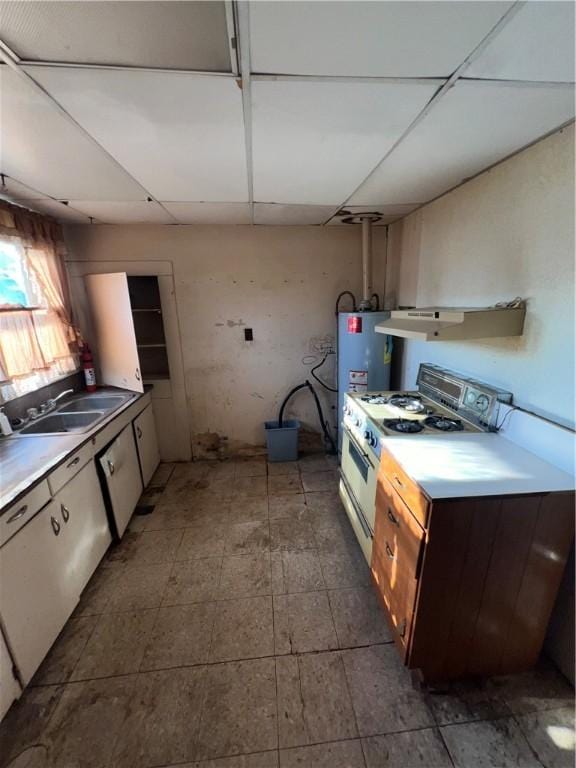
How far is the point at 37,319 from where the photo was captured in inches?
90.4

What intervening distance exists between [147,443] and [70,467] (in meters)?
1.22

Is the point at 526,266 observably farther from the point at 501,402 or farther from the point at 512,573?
the point at 512,573

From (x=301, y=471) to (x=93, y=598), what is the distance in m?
1.83

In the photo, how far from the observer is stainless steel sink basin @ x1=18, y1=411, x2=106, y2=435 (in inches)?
84.0

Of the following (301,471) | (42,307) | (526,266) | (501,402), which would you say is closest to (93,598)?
(301,471)

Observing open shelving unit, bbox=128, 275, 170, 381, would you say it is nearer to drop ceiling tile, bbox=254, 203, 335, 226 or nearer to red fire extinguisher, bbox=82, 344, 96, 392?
red fire extinguisher, bbox=82, 344, 96, 392

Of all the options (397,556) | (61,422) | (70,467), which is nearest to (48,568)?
(70,467)

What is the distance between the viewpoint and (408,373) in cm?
278

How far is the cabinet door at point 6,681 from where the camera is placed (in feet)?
4.01

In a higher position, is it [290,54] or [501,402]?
[290,54]

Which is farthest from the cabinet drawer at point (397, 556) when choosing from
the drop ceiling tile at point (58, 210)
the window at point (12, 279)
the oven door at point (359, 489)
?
the drop ceiling tile at point (58, 210)

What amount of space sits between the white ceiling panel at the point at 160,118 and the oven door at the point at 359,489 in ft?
5.69

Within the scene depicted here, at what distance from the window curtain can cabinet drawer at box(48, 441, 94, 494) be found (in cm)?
70

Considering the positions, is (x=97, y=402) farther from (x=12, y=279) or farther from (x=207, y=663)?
(x=207, y=663)
